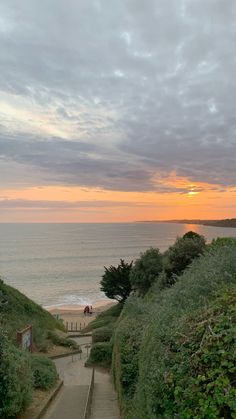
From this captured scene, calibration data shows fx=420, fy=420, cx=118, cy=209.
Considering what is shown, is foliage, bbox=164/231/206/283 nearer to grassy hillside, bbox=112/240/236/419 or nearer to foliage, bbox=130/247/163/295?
foliage, bbox=130/247/163/295

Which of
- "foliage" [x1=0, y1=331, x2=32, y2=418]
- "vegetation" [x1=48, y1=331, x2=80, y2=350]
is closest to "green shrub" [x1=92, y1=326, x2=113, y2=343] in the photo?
"vegetation" [x1=48, y1=331, x2=80, y2=350]

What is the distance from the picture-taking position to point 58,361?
2386cm

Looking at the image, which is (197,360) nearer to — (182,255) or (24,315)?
(182,255)

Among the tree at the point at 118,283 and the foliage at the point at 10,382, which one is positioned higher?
the foliage at the point at 10,382

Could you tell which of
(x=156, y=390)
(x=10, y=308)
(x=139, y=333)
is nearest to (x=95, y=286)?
(x=10, y=308)

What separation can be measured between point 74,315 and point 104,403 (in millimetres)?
40752

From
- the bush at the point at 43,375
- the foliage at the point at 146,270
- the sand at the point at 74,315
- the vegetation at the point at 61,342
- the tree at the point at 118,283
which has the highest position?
the foliage at the point at 146,270

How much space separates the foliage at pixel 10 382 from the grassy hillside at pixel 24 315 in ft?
48.5

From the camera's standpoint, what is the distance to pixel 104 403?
12.8 meters

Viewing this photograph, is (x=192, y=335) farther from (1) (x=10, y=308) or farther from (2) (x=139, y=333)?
(1) (x=10, y=308)

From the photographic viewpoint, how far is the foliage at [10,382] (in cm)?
934

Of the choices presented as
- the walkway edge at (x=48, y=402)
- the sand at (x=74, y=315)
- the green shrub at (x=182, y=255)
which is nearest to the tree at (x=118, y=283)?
the sand at (x=74, y=315)

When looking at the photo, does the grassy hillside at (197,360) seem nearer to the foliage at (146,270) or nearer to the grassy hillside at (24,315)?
the grassy hillside at (24,315)

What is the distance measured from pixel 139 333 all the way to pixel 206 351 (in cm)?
652
